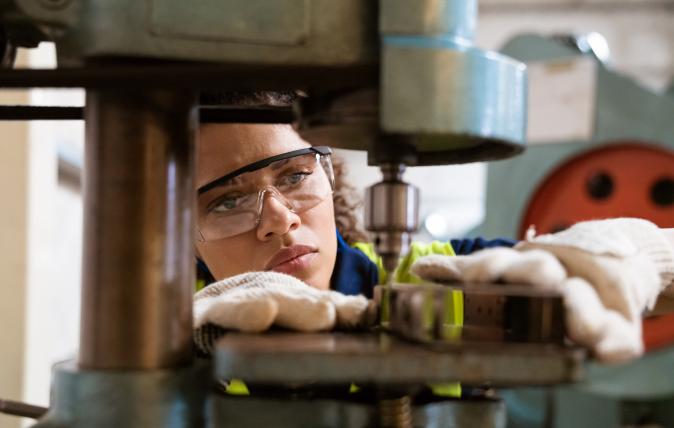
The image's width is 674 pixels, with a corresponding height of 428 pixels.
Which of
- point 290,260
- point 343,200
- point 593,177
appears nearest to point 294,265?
point 290,260

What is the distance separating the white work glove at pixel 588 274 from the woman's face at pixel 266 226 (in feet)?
1.55

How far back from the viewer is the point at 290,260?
44.1 inches

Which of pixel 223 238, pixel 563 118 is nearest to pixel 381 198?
pixel 223 238

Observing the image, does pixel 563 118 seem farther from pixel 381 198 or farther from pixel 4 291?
pixel 381 198

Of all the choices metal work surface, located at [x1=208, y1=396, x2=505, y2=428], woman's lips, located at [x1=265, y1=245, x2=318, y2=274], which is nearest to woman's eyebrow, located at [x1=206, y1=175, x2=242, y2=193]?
woman's lips, located at [x1=265, y1=245, x2=318, y2=274]

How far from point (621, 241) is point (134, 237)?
399 millimetres

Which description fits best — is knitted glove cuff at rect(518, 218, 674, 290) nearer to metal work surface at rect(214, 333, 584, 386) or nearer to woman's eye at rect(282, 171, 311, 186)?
metal work surface at rect(214, 333, 584, 386)

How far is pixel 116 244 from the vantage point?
526mm

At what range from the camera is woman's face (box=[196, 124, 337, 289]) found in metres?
1.07

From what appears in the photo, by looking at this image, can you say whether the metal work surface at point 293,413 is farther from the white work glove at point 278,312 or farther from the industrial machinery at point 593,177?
the industrial machinery at point 593,177

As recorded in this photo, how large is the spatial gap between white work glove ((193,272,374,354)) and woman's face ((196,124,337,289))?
473 mm

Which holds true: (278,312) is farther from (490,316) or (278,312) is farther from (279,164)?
(279,164)

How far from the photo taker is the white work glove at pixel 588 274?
1.62 feet

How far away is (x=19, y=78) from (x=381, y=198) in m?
0.29
